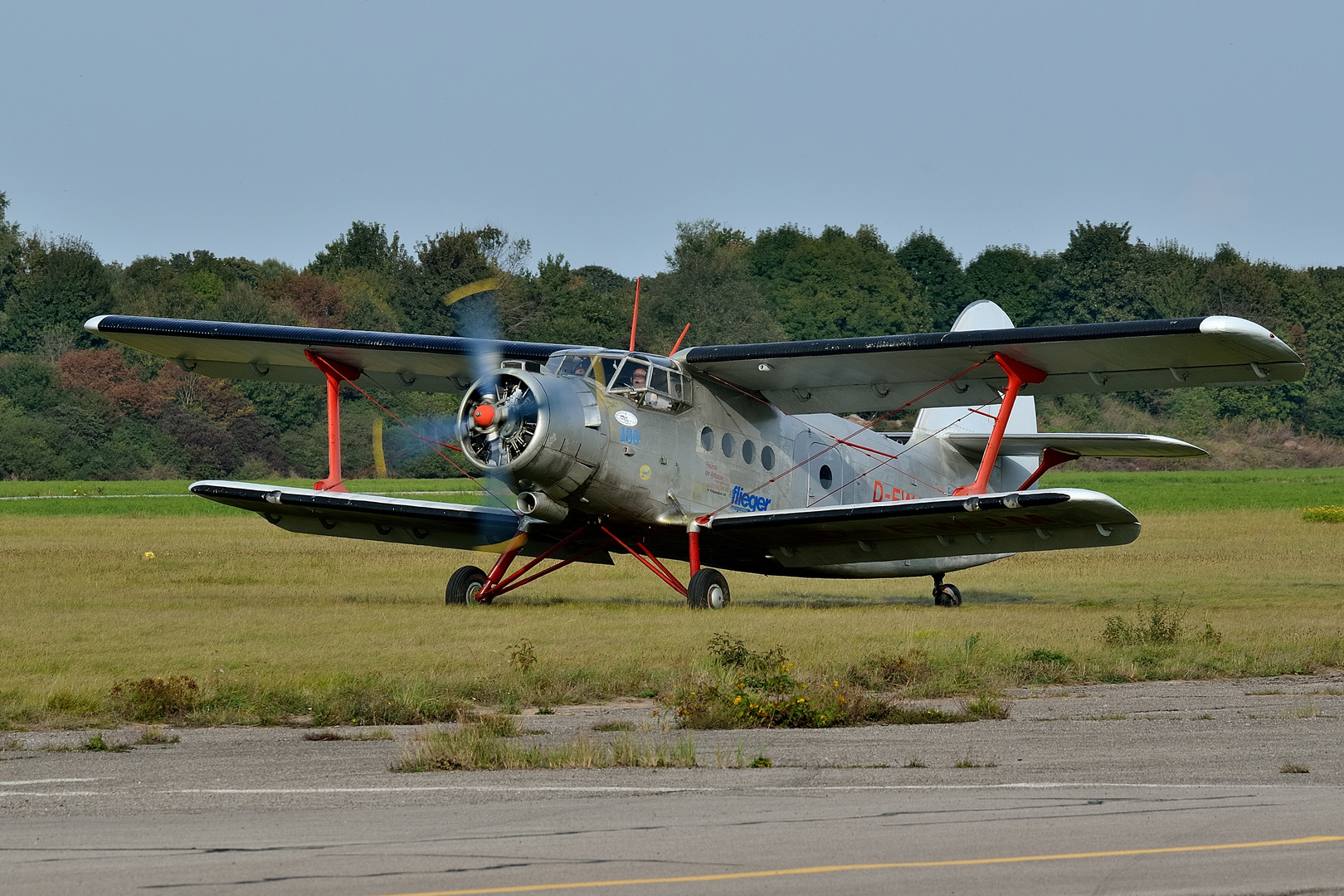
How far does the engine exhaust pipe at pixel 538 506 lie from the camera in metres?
20.4

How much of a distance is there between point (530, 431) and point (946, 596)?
8630 millimetres

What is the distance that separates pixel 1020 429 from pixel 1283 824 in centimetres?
1967

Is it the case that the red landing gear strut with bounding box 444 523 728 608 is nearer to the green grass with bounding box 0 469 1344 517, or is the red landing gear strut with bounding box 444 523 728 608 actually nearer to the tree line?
the green grass with bounding box 0 469 1344 517

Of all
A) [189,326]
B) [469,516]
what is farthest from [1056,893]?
[189,326]

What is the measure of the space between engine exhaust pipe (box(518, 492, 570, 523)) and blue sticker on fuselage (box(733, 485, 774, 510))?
287 cm

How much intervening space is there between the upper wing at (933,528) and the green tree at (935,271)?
3962 inches

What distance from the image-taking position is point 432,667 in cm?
1425

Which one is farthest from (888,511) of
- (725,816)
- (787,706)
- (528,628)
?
(725,816)

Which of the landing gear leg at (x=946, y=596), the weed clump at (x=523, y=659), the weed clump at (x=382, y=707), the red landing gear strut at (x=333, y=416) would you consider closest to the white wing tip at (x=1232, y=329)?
the landing gear leg at (x=946, y=596)

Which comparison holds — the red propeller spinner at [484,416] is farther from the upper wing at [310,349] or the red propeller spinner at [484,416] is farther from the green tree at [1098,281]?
the green tree at [1098,281]

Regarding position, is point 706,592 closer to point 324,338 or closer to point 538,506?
point 538,506

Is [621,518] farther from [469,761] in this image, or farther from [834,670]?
[469,761]

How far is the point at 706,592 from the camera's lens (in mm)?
21250

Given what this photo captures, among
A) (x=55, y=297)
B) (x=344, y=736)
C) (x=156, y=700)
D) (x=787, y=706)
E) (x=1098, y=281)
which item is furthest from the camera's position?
(x=1098, y=281)
